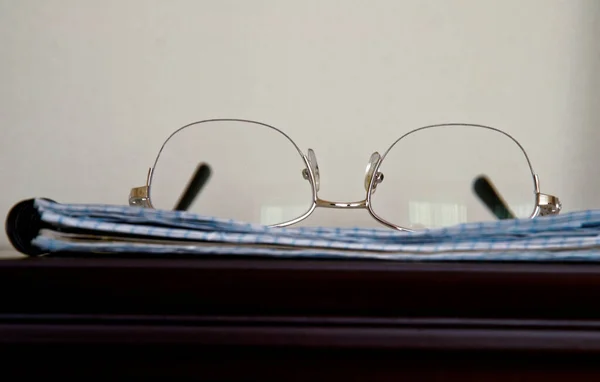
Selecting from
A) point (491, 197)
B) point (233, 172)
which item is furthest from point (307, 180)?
point (491, 197)

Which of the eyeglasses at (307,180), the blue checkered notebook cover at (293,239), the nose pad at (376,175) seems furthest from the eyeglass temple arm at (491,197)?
the blue checkered notebook cover at (293,239)

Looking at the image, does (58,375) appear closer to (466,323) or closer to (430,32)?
(466,323)

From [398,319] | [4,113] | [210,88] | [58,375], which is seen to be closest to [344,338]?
[398,319]

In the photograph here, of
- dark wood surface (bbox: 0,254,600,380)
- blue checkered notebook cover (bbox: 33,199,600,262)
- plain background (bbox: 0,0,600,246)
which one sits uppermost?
plain background (bbox: 0,0,600,246)

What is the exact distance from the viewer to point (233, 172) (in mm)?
644

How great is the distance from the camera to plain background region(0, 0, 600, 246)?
2.14 feet

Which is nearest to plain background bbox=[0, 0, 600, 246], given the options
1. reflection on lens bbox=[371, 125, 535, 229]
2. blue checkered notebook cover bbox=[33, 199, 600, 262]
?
reflection on lens bbox=[371, 125, 535, 229]

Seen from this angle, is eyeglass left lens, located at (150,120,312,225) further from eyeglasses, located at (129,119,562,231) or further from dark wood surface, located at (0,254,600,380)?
dark wood surface, located at (0,254,600,380)

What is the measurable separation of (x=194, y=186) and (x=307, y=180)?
0.14m

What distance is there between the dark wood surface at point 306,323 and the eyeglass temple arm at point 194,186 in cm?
35

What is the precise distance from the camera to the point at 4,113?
0.65m

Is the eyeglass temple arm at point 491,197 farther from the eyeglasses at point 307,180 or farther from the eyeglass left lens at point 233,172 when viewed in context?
the eyeglass left lens at point 233,172

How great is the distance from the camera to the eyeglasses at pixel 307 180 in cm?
62

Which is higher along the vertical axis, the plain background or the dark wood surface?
the plain background
